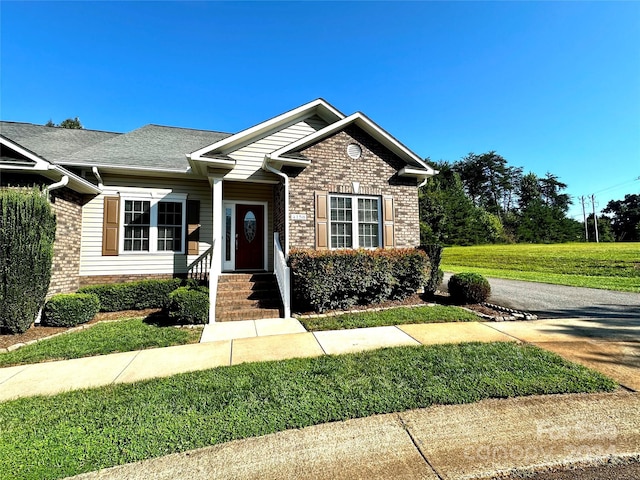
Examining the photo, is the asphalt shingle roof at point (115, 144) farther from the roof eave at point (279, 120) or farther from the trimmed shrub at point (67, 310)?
the trimmed shrub at point (67, 310)

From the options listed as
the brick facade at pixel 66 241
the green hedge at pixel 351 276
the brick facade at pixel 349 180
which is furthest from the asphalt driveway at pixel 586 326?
the brick facade at pixel 66 241

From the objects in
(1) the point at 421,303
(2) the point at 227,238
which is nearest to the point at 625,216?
(1) the point at 421,303

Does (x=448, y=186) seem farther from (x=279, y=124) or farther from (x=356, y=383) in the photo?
(x=356, y=383)

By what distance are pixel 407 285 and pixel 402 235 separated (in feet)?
5.37

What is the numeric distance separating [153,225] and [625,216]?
68.9 m

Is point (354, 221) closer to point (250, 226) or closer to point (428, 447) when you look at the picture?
point (250, 226)

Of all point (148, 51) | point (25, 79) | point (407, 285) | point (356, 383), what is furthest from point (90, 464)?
point (25, 79)

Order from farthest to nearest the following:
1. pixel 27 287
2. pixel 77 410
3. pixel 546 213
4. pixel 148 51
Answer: pixel 546 213
pixel 148 51
pixel 27 287
pixel 77 410

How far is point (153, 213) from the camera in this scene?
28.6 feet

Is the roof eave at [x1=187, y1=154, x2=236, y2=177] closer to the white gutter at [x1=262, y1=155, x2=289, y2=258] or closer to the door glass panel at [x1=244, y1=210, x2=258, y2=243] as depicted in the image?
the white gutter at [x1=262, y1=155, x2=289, y2=258]

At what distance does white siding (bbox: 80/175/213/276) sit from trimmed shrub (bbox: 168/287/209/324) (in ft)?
8.94

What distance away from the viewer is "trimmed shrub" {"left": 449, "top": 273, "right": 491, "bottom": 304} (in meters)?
7.79

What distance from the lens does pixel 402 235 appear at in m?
8.82

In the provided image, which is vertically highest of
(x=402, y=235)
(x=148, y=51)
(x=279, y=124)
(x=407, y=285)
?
(x=148, y=51)
